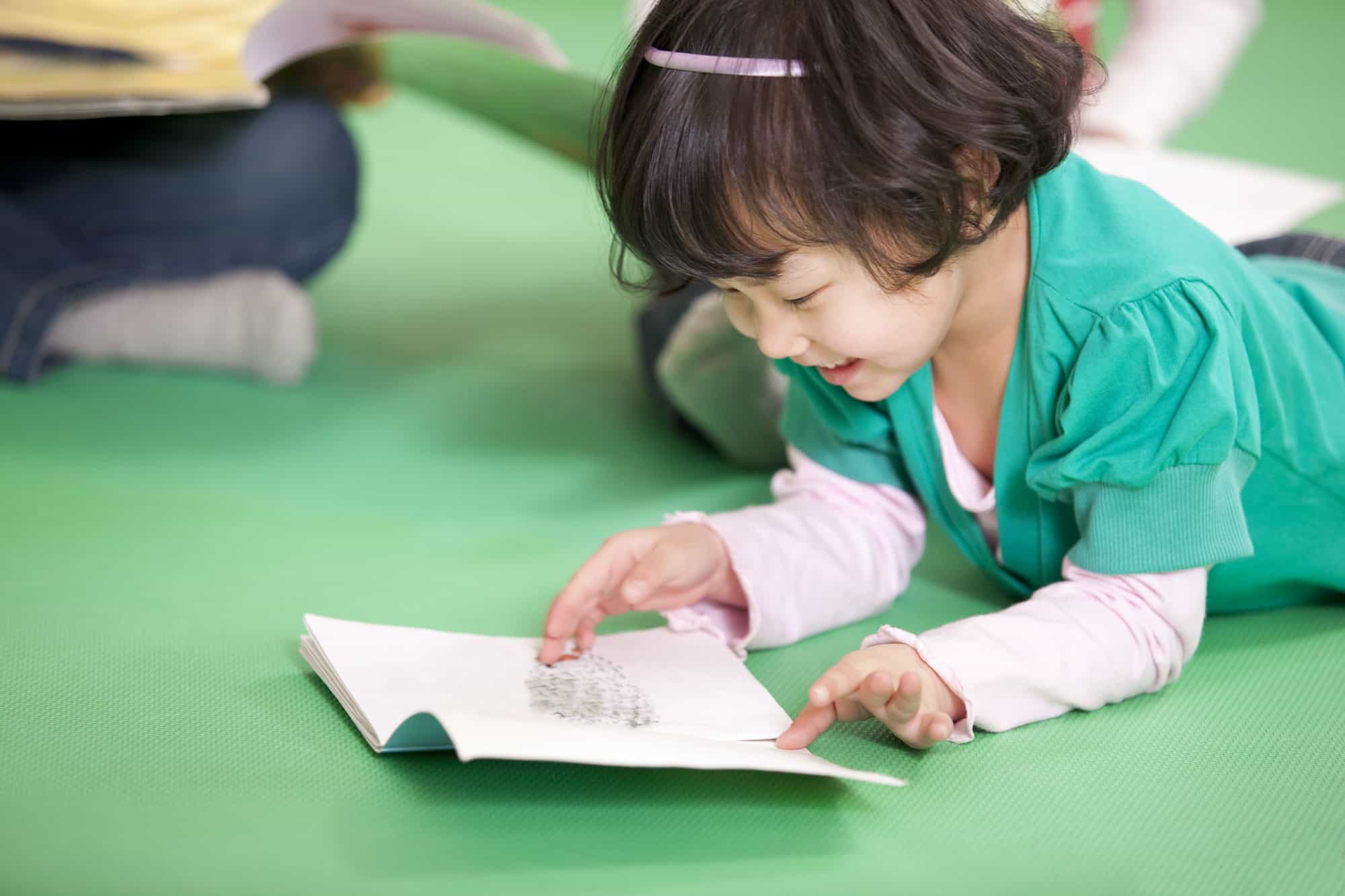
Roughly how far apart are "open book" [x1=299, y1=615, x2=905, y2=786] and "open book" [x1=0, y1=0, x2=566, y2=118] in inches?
21.8

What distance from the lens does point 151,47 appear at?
3.57ft

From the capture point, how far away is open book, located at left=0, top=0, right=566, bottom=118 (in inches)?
42.8

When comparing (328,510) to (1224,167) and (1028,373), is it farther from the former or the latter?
(1224,167)

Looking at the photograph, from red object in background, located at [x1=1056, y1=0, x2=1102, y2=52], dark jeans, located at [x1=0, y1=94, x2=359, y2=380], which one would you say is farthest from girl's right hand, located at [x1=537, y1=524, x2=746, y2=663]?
red object in background, located at [x1=1056, y1=0, x2=1102, y2=52]

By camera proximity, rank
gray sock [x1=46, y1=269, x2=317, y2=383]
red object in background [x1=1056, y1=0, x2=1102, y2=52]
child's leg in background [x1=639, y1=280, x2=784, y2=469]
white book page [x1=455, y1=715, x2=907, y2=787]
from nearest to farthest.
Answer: white book page [x1=455, y1=715, x2=907, y2=787]
child's leg in background [x1=639, y1=280, x2=784, y2=469]
gray sock [x1=46, y1=269, x2=317, y2=383]
red object in background [x1=1056, y1=0, x2=1102, y2=52]

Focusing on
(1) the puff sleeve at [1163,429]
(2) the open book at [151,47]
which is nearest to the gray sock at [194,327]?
(2) the open book at [151,47]

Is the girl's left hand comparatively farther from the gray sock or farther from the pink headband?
the gray sock

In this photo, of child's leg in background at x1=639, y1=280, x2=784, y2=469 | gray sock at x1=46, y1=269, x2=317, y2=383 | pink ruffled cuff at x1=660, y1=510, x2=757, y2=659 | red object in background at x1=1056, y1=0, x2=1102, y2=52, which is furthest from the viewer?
red object in background at x1=1056, y1=0, x2=1102, y2=52

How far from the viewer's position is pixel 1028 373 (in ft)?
2.42

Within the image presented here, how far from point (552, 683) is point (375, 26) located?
0.66 m

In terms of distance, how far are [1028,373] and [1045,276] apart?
0.06m

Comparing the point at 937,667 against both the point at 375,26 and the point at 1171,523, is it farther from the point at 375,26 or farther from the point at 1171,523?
the point at 375,26

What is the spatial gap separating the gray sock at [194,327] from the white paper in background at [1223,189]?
29.1 inches

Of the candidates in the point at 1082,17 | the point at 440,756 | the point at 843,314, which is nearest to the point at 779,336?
the point at 843,314
